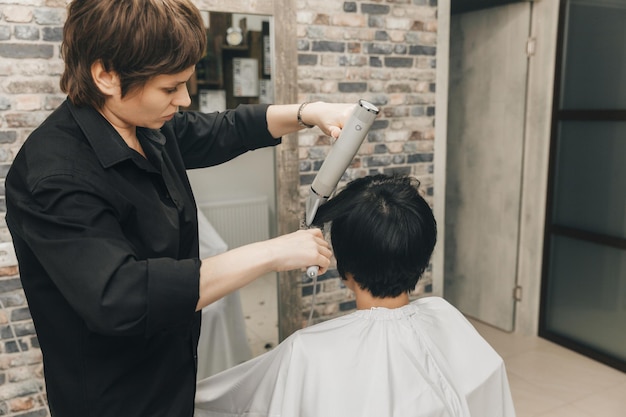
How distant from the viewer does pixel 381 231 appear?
1.37 meters

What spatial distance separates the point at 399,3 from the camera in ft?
8.79

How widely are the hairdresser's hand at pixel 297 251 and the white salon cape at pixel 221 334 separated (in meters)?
1.40

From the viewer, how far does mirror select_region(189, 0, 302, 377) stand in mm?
2338

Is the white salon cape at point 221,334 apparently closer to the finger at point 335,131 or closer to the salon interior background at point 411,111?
the salon interior background at point 411,111

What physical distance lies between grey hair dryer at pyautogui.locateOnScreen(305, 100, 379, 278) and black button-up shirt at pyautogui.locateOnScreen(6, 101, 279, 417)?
324 millimetres

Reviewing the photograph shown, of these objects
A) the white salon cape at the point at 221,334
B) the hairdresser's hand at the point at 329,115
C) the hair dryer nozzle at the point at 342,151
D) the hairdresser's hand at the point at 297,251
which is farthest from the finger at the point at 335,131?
the white salon cape at the point at 221,334

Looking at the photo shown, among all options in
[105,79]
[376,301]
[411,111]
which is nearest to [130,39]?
[105,79]

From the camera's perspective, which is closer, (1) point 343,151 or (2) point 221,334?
(1) point 343,151

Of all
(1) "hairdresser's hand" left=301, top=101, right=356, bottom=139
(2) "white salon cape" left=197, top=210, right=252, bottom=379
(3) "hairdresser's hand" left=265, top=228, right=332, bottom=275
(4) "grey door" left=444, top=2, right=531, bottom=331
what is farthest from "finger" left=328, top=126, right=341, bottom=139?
(4) "grey door" left=444, top=2, right=531, bottom=331

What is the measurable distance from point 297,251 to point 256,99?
58.4 inches

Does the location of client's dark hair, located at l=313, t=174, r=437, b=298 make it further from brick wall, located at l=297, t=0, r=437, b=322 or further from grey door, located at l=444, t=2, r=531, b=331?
grey door, located at l=444, t=2, r=531, b=331

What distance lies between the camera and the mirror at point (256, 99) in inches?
92.0

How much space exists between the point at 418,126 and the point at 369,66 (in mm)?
441

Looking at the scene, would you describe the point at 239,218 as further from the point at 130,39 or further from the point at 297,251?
the point at 130,39
